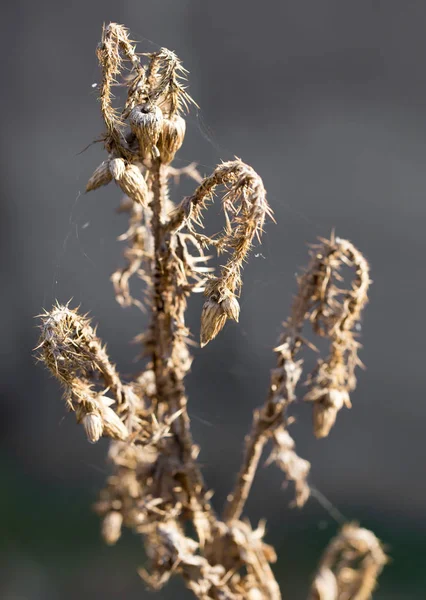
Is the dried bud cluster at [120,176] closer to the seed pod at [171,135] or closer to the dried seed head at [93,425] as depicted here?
the seed pod at [171,135]

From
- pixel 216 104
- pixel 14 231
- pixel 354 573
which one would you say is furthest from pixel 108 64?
pixel 14 231

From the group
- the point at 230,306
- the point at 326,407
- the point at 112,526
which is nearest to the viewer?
the point at 230,306

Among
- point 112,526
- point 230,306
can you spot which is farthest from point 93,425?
point 112,526

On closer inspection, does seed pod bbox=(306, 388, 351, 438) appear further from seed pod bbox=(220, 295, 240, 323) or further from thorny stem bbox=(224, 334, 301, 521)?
seed pod bbox=(220, 295, 240, 323)

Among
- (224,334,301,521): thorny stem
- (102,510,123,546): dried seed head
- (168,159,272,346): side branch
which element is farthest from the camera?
(102,510,123,546): dried seed head

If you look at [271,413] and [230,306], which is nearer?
[230,306]

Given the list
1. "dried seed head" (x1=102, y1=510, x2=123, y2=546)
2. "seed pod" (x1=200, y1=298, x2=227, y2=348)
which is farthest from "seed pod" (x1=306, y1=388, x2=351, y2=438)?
"dried seed head" (x1=102, y1=510, x2=123, y2=546)

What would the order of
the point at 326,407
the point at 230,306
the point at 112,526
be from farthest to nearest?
1. the point at 112,526
2. the point at 326,407
3. the point at 230,306

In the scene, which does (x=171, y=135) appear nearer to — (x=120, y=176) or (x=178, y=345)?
(x=120, y=176)
